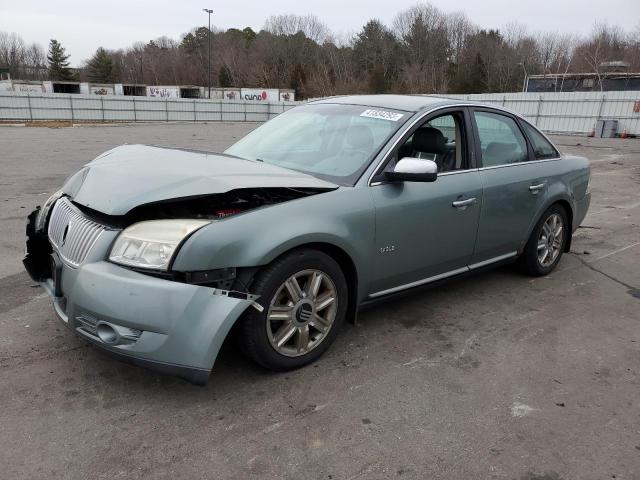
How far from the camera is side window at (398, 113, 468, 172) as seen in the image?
386cm

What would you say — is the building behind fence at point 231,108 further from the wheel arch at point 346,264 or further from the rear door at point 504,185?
the wheel arch at point 346,264

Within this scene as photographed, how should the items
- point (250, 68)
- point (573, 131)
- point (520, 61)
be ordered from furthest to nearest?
point (250, 68), point (520, 61), point (573, 131)

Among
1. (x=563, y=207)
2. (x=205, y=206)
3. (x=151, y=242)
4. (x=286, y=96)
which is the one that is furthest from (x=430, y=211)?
(x=286, y=96)

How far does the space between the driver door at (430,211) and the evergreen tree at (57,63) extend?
365ft

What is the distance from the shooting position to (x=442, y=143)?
3971 mm

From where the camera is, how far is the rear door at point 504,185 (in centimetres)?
412

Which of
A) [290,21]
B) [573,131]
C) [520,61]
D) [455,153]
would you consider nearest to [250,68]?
[290,21]

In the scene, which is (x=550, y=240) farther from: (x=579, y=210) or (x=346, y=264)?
(x=346, y=264)

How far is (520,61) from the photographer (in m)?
73.6

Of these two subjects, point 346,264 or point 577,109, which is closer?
point 346,264

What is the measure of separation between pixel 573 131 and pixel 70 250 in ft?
96.9

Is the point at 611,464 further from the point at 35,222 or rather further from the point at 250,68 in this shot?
the point at 250,68

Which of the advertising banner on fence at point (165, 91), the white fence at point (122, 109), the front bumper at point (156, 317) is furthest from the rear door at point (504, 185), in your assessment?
the advertising banner on fence at point (165, 91)

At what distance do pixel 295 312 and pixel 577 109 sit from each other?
28.9m
